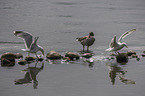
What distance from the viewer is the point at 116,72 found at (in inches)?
583

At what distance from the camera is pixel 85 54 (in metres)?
18.2

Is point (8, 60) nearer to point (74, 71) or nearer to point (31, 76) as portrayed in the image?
point (31, 76)

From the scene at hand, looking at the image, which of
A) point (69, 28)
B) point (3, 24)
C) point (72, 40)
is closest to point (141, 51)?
point (72, 40)

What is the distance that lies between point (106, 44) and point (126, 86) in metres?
9.34

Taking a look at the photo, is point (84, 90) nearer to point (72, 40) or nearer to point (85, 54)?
Answer: point (85, 54)

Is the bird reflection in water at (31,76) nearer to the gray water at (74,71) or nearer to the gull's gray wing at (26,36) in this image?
the gray water at (74,71)

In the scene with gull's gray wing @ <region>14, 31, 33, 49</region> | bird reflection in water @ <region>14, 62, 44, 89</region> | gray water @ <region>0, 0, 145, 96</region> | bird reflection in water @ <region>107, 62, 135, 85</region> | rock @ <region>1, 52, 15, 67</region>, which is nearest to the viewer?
gray water @ <region>0, 0, 145, 96</region>

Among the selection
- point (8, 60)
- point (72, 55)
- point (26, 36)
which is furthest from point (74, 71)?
point (8, 60)

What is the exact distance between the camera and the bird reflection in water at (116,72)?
13367mm

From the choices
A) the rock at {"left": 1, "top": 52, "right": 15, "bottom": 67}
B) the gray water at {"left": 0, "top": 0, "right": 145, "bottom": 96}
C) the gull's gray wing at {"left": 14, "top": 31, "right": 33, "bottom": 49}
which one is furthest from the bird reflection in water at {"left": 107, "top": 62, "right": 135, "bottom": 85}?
the rock at {"left": 1, "top": 52, "right": 15, "bottom": 67}

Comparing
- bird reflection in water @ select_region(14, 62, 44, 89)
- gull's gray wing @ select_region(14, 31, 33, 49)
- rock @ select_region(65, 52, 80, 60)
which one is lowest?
bird reflection in water @ select_region(14, 62, 44, 89)

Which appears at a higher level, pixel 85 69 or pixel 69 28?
pixel 69 28

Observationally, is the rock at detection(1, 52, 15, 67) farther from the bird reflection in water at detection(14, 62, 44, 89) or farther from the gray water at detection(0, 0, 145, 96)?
the bird reflection in water at detection(14, 62, 44, 89)

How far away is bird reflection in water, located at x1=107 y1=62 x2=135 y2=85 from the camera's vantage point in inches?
526
